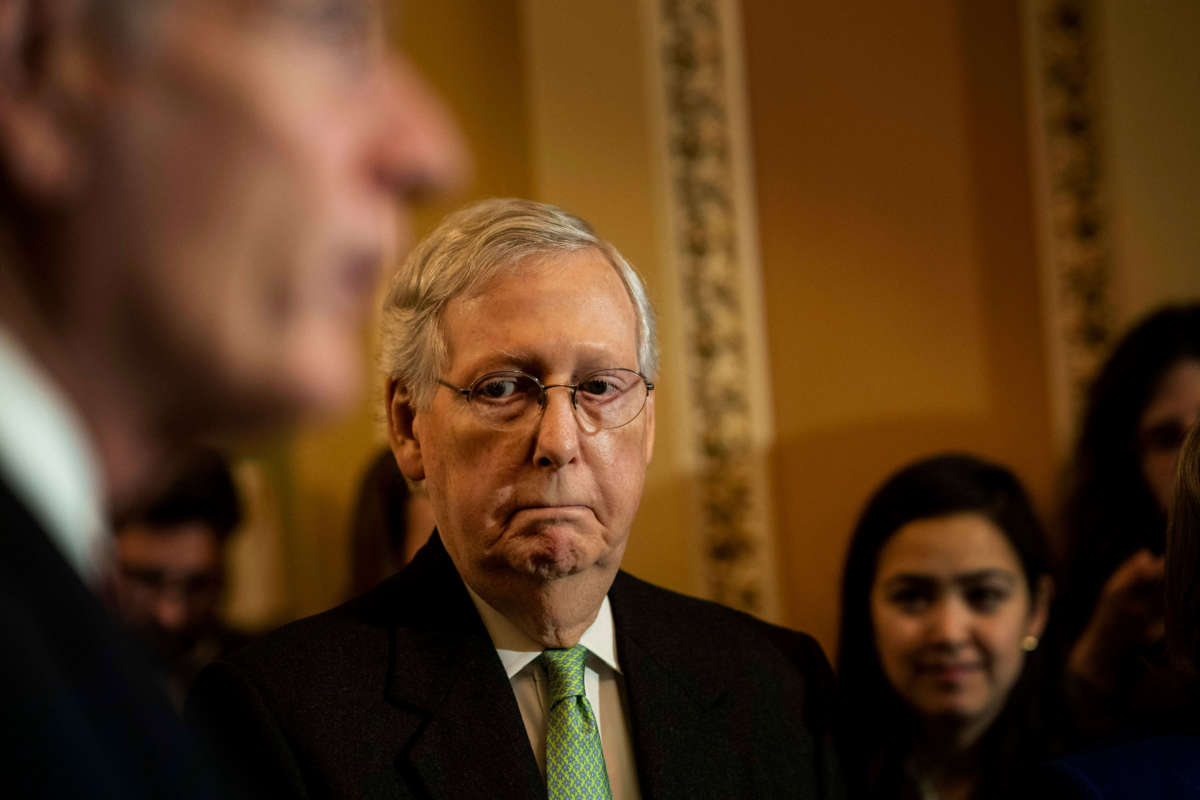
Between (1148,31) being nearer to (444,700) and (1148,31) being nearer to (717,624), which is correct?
(717,624)

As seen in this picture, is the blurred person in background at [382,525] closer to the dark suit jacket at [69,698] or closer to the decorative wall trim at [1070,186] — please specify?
the decorative wall trim at [1070,186]

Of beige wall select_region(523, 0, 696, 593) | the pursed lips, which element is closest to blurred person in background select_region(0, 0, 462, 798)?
the pursed lips

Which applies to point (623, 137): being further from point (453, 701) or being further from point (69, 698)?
point (69, 698)

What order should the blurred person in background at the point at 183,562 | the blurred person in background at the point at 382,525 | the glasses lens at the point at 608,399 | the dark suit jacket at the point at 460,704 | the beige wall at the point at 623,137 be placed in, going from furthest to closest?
the beige wall at the point at 623,137, the blurred person in background at the point at 183,562, the blurred person in background at the point at 382,525, the glasses lens at the point at 608,399, the dark suit jacket at the point at 460,704

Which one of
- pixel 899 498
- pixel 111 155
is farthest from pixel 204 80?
pixel 899 498

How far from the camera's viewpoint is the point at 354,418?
3.70m

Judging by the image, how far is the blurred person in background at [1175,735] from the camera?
1743 mm

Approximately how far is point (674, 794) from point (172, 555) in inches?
73.4

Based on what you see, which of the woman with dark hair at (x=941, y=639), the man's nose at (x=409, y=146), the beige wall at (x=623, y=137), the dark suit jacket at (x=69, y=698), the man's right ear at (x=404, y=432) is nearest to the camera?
the dark suit jacket at (x=69, y=698)

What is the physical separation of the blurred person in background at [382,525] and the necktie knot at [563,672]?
115 centimetres

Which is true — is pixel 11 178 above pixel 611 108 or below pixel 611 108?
below

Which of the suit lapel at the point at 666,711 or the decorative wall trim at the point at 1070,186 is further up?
the decorative wall trim at the point at 1070,186

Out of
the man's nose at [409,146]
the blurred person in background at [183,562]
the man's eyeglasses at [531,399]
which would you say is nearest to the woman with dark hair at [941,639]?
the man's eyeglasses at [531,399]

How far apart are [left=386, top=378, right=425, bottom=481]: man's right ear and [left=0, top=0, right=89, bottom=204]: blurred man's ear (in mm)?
1298
